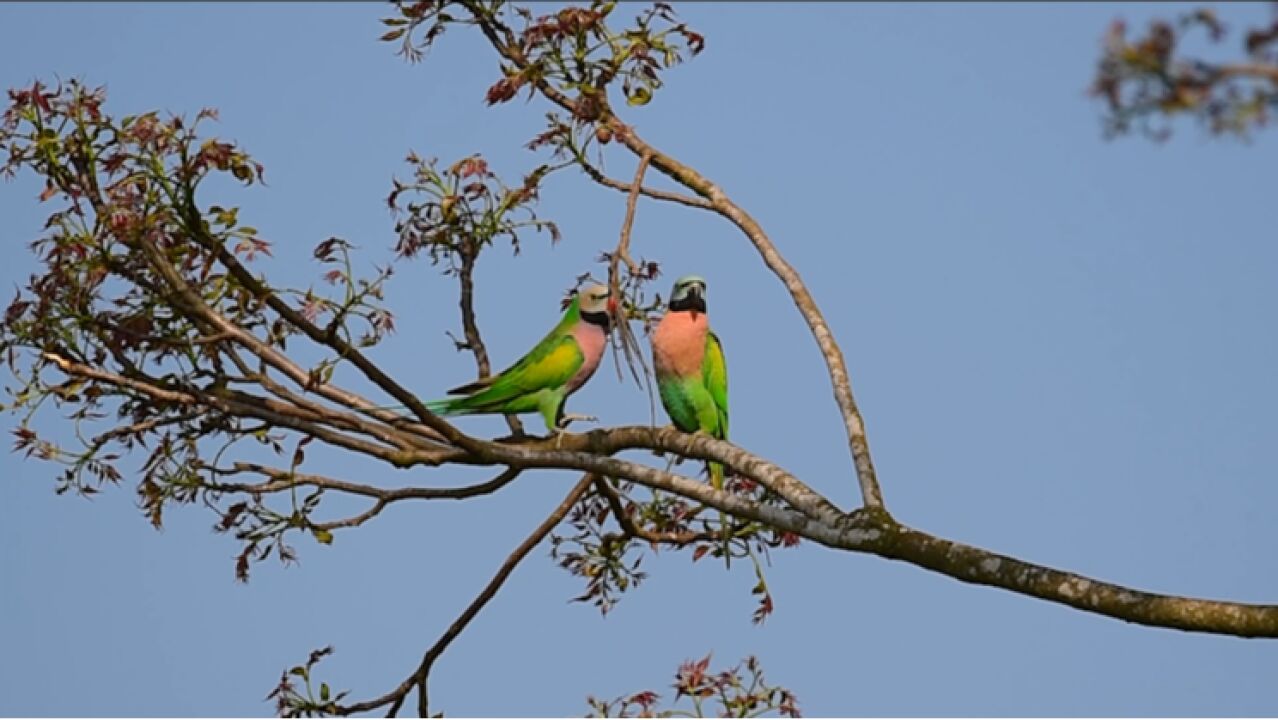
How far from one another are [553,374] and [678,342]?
55cm

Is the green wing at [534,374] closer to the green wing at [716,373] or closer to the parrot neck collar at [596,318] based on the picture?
the parrot neck collar at [596,318]

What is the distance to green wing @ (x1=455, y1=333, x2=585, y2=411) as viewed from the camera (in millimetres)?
6230

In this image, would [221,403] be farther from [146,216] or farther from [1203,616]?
[1203,616]

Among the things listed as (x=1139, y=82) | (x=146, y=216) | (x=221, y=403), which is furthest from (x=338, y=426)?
(x=1139, y=82)

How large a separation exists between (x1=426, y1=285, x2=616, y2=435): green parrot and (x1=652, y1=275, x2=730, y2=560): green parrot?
25 cm

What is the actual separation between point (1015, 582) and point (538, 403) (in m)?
2.19

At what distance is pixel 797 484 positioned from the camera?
5.24 meters

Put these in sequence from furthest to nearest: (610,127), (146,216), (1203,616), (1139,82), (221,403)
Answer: (610,127)
(221,403)
(146,216)
(1203,616)
(1139,82)

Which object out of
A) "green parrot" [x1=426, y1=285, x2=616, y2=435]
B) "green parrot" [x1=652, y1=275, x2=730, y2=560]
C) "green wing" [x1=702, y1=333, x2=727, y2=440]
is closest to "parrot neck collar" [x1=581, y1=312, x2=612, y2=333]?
"green parrot" [x1=426, y1=285, x2=616, y2=435]

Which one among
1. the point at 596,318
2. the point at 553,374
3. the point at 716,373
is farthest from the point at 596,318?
the point at 716,373

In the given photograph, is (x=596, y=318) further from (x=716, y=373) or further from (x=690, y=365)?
(x=716, y=373)

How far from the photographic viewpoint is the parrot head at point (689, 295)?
6438 millimetres

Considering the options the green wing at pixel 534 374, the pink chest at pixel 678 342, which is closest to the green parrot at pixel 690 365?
the pink chest at pixel 678 342

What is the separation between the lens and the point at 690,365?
261 inches
